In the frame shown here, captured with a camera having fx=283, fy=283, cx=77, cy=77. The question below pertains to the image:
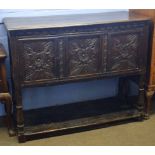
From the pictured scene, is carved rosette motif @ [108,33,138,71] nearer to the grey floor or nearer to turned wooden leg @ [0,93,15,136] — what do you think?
the grey floor

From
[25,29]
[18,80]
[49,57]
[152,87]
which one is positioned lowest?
[152,87]

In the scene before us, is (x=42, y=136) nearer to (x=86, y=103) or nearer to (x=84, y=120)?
(x=84, y=120)

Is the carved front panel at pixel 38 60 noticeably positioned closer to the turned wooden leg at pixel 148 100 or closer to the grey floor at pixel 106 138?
the grey floor at pixel 106 138

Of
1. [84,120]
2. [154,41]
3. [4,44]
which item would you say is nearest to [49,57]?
[4,44]

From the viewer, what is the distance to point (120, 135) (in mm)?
2148

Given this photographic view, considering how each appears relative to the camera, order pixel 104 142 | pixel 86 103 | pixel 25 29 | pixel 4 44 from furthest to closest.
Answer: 1. pixel 86 103
2. pixel 4 44
3. pixel 104 142
4. pixel 25 29

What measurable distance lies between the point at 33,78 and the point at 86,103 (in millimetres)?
744

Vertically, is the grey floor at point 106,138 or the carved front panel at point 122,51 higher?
the carved front panel at point 122,51

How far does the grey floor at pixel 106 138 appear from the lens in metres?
2.05

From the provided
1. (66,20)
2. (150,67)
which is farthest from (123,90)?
(66,20)

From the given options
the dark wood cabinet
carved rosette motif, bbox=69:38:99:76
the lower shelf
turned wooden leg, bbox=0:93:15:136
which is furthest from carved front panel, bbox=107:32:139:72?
turned wooden leg, bbox=0:93:15:136

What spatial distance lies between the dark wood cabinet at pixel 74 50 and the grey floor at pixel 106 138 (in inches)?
3.0

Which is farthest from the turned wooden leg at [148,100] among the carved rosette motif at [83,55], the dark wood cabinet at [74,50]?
the carved rosette motif at [83,55]

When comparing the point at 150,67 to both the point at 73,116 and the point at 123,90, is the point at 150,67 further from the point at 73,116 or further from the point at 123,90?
the point at 73,116
